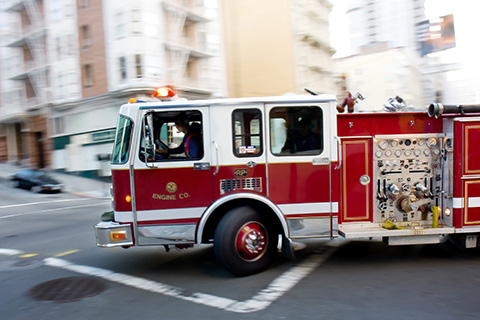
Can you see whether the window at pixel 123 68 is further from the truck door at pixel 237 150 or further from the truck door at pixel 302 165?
the truck door at pixel 302 165

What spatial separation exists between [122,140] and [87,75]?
960 inches

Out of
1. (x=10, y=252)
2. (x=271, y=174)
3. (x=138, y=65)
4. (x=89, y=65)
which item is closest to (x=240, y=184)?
(x=271, y=174)

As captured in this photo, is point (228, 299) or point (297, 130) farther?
point (297, 130)

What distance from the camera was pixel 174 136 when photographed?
18.6ft

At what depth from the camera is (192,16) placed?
1172 inches

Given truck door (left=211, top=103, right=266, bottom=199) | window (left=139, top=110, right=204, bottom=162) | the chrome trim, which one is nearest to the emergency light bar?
window (left=139, top=110, right=204, bottom=162)

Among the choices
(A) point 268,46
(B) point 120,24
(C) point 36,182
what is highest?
(A) point 268,46

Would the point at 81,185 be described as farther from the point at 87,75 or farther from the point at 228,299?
the point at 228,299

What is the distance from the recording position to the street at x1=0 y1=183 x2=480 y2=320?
4430 millimetres

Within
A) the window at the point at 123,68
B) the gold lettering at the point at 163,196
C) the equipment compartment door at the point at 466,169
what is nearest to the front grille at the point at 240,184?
the gold lettering at the point at 163,196

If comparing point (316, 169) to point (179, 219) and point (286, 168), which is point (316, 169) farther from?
point (179, 219)

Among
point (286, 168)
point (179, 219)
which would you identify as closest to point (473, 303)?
point (286, 168)

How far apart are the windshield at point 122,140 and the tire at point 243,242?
162cm

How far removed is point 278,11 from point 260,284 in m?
34.8
